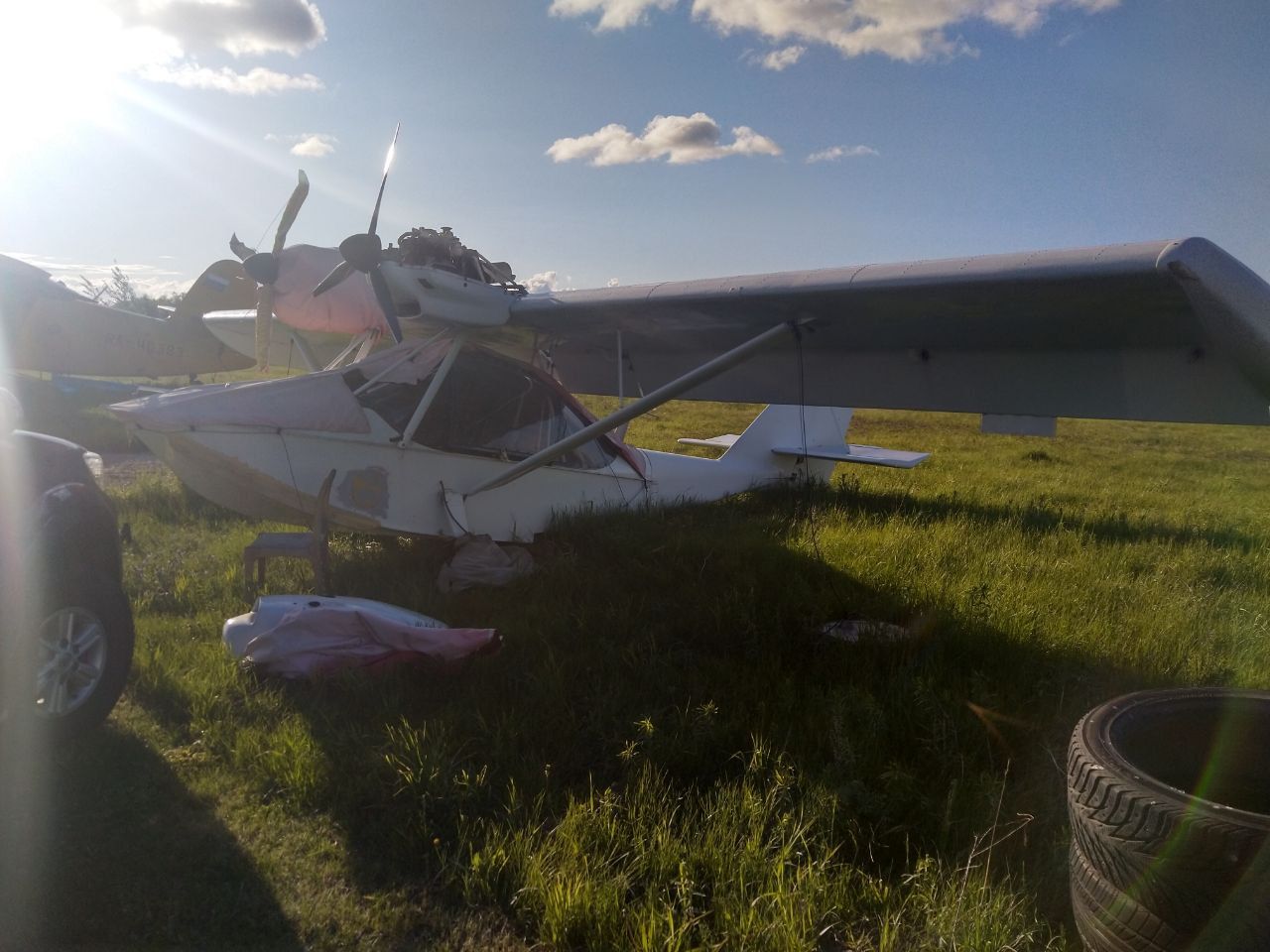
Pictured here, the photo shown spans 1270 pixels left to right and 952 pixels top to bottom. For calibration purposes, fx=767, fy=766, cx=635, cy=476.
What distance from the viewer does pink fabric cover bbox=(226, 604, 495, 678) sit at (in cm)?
402

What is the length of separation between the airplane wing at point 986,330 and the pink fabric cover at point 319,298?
1.53m

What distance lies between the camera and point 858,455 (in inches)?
399

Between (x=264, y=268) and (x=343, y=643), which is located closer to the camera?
(x=343, y=643)

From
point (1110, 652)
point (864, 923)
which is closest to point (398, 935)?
point (864, 923)

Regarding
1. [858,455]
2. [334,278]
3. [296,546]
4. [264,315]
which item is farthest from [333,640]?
[858,455]

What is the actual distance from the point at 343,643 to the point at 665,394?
2.84 m

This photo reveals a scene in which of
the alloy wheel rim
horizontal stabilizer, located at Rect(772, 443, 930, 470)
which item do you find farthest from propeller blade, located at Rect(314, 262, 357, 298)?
horizontal stabilizer, located at Rect(772, 443, 930, 470)

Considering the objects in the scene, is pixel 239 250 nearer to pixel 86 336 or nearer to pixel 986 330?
pixel 986 330

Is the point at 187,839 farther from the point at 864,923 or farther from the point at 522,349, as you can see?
the point at 522,349

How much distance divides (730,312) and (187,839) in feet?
14.9

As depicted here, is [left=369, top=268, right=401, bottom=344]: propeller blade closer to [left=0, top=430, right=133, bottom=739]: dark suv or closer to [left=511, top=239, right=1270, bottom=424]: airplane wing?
[left=511, top=239, right=1270, bottom=424]: airplane wing

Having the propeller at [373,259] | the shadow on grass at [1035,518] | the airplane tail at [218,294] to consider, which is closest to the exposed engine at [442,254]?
the propeller at [373,259]

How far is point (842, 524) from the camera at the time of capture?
717 centimetres

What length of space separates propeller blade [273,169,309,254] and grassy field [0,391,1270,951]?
10.4ft
